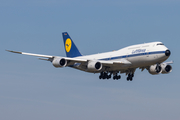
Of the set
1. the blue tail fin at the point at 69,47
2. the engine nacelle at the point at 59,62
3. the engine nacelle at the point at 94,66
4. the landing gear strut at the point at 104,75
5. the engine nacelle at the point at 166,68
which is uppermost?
the blue tail fin at the point at 69,47

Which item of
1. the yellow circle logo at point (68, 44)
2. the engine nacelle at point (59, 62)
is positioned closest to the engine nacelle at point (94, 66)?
the engine nacelle at point (59, 62)

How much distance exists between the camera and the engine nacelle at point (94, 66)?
237 feet

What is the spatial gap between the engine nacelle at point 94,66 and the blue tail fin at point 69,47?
14300 mm

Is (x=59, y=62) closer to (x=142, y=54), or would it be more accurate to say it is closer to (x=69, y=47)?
(x=142, y=54)

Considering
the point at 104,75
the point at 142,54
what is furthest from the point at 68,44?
the point at 142,54

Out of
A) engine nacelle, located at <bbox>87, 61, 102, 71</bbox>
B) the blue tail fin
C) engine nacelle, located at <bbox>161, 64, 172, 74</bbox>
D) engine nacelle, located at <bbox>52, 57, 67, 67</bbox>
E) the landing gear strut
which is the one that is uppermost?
the blue tail fin

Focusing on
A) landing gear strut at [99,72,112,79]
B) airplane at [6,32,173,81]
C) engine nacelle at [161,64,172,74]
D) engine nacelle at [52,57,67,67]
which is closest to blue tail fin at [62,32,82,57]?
airplane at [6,32,173,81]

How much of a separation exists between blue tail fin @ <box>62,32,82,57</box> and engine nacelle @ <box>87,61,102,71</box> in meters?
14.3

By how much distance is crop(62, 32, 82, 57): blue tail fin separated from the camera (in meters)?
87.4

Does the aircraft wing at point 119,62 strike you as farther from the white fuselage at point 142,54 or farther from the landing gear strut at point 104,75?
the landing gear strut at point 104,75

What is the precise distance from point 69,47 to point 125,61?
2037 cm

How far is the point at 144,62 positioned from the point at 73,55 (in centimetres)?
2166

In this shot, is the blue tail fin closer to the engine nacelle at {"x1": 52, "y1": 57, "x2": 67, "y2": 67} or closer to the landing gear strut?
the landing gear strut

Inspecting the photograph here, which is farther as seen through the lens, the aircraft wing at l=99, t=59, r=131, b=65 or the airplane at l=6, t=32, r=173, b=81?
the aircraft wing at l=99, t=59, r=131, b=65
